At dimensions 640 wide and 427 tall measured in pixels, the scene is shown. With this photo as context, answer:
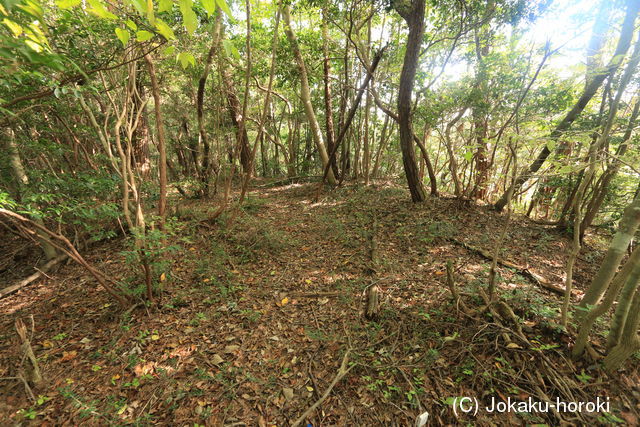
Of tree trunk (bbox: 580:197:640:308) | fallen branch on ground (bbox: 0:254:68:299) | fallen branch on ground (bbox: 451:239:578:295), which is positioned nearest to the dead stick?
tree trunk (bbox: 580:197:640:308)

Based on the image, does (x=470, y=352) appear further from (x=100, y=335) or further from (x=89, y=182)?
(x=89, y=182)

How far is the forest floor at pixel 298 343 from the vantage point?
105 inches

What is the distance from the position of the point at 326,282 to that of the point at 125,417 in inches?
124

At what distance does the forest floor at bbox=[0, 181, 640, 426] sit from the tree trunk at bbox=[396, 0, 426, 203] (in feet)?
7.87

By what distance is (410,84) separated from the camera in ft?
22.2

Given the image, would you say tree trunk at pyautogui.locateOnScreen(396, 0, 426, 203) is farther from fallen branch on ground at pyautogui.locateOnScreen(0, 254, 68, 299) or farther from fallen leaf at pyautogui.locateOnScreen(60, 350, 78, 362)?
fallen branch on ground at pyautogui.locateOnScreen(0, 254, 68, 299)

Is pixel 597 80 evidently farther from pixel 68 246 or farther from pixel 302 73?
pixel 68 246

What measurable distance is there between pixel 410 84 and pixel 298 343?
6704mm

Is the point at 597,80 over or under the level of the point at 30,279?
over

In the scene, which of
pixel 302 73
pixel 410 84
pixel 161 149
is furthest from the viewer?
pixel 302 73

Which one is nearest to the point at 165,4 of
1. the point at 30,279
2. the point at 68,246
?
the point at 68,246

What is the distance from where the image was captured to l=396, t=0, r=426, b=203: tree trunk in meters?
6.04

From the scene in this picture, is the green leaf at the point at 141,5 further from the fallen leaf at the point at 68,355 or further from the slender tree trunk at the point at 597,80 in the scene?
the slender tree trunk at the point at 597,80

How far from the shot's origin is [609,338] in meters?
2.68
